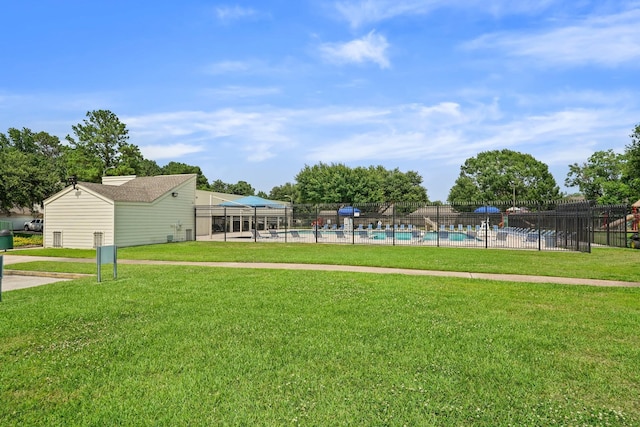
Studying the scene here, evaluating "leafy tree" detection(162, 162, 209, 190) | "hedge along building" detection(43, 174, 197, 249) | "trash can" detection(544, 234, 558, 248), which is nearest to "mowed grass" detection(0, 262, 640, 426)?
"hedge along building" detection(43, 174, 197, 249)

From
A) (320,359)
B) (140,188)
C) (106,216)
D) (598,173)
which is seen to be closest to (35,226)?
(140,188)

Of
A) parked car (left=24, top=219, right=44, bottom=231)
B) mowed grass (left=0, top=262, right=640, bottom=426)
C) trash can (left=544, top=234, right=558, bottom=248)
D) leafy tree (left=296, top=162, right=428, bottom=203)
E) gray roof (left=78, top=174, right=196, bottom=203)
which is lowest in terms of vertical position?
mowed grass (left=0, top=262, right=640, bottom=426)

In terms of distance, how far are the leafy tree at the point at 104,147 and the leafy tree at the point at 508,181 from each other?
49.0m

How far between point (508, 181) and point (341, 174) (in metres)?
28.1

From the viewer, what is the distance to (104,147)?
167ft

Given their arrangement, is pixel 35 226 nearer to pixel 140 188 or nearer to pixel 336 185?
pixel 140 188

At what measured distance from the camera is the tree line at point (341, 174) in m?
33.4

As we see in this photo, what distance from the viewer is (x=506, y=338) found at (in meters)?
5.38

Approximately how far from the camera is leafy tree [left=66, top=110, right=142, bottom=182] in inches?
1905

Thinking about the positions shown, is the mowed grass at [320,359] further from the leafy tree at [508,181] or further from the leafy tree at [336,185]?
the leafy tree at [508,181]

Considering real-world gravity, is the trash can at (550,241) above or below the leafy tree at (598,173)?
below

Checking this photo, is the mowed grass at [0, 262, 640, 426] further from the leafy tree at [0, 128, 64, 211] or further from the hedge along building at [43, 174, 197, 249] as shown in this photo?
the leafy tree at [0, 128, 64, 211]

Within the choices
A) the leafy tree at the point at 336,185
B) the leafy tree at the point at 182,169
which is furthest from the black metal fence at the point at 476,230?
the leafy tree at the point at 182,169

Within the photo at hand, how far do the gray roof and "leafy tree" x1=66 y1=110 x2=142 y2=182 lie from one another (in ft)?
69.6
